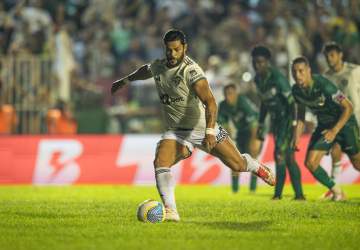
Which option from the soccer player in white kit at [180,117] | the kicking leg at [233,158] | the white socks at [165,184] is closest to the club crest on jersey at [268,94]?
the kicking leg at [233,158]

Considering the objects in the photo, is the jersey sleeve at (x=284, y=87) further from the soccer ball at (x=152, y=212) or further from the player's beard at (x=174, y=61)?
the soccer ball at (x=152, y=212)

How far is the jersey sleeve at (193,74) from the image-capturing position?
10.9 meters

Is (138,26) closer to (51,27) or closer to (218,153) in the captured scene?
(51,27)

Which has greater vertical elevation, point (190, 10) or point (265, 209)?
point (190, 10)

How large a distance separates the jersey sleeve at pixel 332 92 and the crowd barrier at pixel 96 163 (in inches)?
A: 214

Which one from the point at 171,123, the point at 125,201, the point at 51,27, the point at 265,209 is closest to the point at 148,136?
the point at 51,27

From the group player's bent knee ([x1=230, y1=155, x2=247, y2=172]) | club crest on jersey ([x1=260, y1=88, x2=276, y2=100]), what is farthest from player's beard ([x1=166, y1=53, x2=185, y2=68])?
club crest on jersey ([x1=260, y1=88, x2=276, y2=100])

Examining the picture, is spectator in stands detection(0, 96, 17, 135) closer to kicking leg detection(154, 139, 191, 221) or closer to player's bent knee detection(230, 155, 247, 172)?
kicking leg detection(154, 139, 191, 221)

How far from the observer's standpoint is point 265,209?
1321 centimetres

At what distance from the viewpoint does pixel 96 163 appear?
66.5 ft

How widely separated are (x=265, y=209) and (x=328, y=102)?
2.60 metres

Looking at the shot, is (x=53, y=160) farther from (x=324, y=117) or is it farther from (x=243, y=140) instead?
(x=324, y=117)

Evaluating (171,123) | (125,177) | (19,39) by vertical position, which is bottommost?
(125,177)

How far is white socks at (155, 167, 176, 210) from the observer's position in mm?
11047
